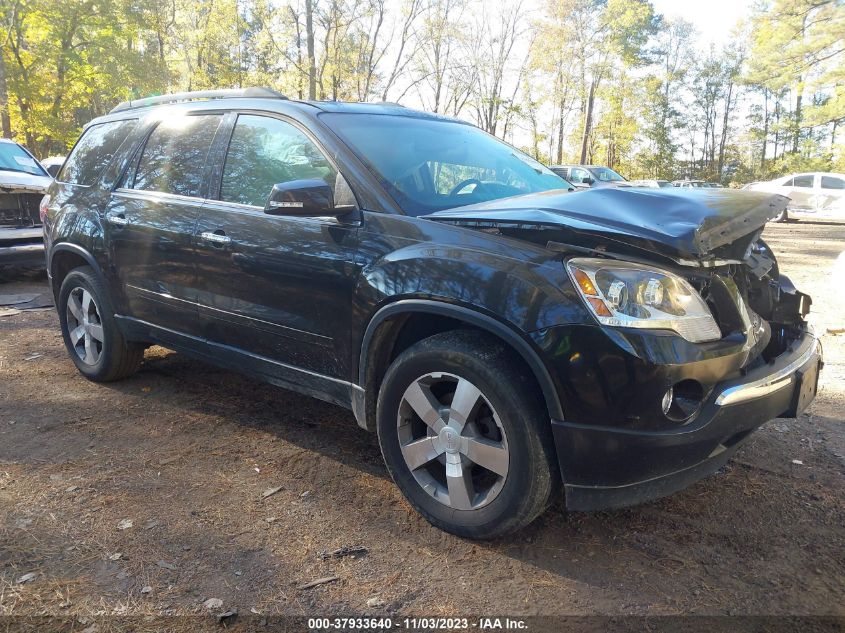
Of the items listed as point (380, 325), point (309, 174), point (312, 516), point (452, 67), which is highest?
point (452, 67)

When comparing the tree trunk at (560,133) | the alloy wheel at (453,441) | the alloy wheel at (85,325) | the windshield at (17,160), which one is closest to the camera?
the alloy wheel at (453,441)

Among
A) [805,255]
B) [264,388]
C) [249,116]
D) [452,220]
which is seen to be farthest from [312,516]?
[805,255]

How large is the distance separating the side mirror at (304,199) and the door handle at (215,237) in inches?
24.3

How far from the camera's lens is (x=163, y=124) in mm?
4066

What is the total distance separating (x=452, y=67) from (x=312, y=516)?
2878cm

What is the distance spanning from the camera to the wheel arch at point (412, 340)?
2326 mm

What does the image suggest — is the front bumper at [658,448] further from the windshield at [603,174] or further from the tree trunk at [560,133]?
the tree trunk at [560,133]

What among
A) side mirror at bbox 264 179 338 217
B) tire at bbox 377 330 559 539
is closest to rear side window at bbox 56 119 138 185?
side mirror at bbox 264 179 338 217

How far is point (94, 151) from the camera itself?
4578 millimetres

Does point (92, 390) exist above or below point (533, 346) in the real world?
below

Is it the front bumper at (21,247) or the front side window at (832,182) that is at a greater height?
the front side window at (832,182)

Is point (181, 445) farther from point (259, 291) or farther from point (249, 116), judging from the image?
point (249, 116)

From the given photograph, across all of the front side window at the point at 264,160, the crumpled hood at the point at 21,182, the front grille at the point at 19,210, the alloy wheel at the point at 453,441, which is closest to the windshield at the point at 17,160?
the crumpled hood at the point at 21,182

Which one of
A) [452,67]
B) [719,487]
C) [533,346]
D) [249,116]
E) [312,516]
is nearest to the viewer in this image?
[533,346]
